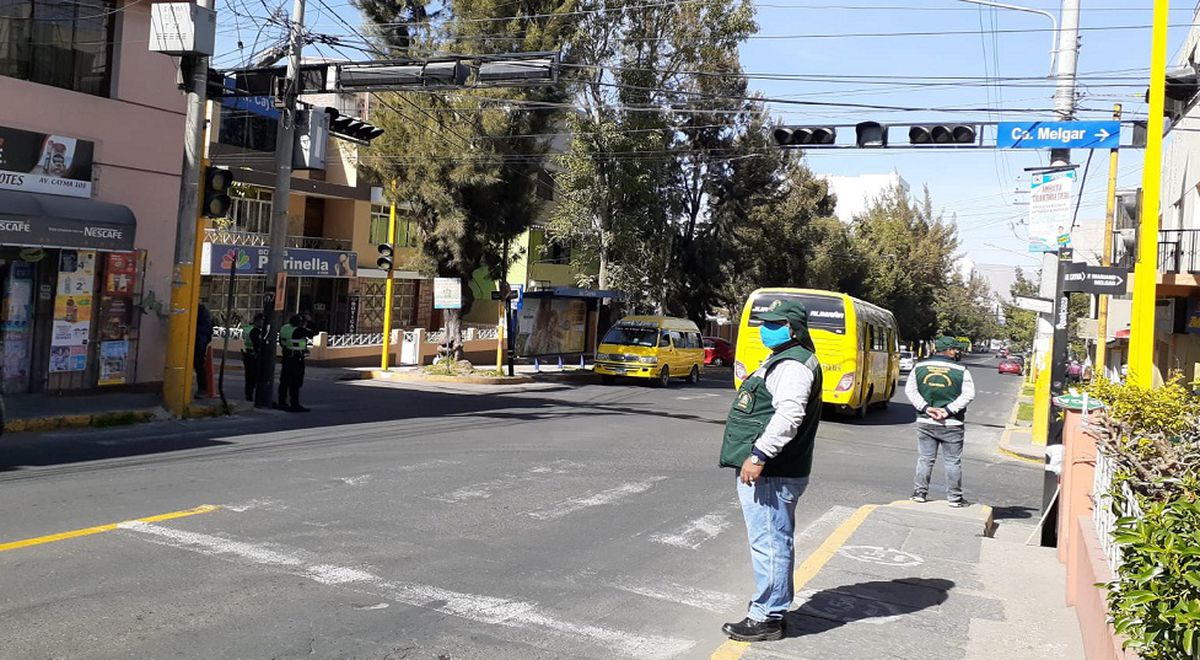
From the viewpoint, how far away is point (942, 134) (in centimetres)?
1880

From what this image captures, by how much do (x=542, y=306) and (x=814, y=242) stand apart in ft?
60.1

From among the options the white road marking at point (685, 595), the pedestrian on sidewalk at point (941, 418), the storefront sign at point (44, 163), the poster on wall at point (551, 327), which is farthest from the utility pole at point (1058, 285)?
the poster on wall at point (551, 327)

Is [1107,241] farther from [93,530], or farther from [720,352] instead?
Result: [720,352]

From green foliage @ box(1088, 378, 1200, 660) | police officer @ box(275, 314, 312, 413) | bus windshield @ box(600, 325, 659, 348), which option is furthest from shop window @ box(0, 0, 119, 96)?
bus windshield @ box(600, 325, 659, 348)

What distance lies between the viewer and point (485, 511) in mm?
9367

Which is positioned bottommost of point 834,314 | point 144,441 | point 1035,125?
point 144,441

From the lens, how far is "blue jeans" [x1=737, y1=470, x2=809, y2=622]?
5742 millimetres

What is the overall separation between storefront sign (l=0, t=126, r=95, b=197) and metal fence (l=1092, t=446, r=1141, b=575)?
1460 cm

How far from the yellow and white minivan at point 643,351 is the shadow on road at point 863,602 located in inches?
974

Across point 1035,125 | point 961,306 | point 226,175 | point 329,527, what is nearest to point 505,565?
point 329,527

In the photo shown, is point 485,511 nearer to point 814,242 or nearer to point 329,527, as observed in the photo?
point 329,527

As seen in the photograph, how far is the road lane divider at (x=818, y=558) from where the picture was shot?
18.5 feet

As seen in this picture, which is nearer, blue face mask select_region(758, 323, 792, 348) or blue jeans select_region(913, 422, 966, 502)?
blue face mask select_region(758, 323, 792, 348)

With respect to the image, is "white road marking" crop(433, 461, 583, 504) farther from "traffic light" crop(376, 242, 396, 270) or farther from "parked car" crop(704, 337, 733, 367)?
"parked car" crop(704, 337, 733, 367)
